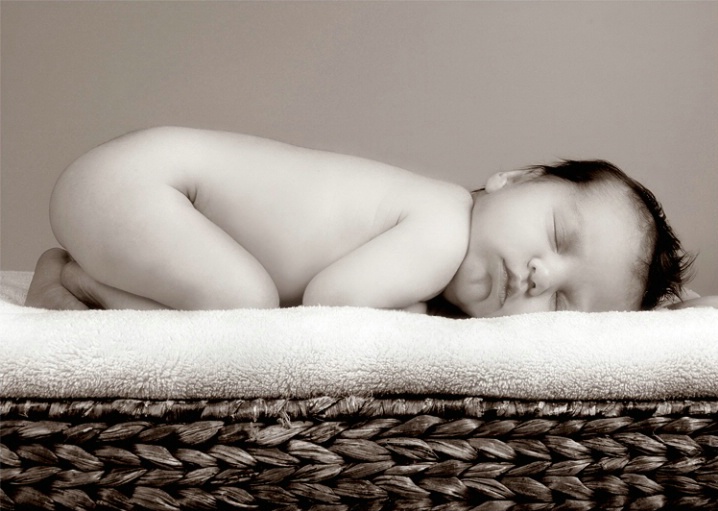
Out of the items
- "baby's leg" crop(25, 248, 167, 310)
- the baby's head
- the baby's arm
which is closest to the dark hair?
the baby's head

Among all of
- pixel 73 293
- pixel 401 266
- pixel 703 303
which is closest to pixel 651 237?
pixel 703 303

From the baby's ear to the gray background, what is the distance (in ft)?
2.78

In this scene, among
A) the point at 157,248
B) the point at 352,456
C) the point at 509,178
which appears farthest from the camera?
the point at 509,178

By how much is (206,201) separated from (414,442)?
46cm

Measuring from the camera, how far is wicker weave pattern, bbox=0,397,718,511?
0.55m

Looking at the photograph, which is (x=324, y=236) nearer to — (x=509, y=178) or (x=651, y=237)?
(x=509, y=178)

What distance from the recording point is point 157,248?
2.63ft

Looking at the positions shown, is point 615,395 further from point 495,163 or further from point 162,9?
point 162,9

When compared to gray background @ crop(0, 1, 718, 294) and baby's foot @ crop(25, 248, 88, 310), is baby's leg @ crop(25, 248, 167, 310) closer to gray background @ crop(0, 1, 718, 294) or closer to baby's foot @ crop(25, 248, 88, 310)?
baby's foot @ crop(25, 248, 88, 310)

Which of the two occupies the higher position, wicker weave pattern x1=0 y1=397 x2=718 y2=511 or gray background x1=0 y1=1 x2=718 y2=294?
gray background x1=0 y1=1 x2=718 y2=294

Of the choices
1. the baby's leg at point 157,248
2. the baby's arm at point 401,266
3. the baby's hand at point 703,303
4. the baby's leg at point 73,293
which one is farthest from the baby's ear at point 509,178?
the baby's leg at point 73,293

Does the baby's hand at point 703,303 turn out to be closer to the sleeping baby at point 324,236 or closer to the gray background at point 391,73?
the sleeping baby at point 324,236

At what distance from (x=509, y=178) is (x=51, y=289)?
2.16 feet

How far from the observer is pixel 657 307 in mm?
1036
